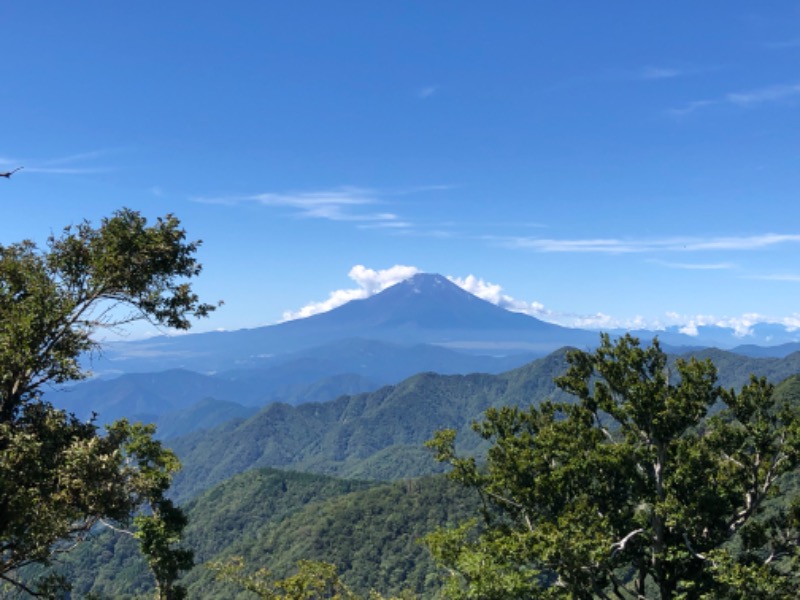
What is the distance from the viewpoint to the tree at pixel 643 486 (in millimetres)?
16266

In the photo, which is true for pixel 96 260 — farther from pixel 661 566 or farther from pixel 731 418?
pixel 731 418

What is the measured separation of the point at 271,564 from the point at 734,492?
534ft

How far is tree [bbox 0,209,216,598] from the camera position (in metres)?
9.92

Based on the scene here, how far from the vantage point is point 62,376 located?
11.7m

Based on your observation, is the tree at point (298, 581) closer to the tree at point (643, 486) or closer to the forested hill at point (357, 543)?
the tree at point (643, 486)

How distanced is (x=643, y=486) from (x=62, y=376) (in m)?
17.4

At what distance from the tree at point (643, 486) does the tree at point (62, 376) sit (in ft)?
32.0

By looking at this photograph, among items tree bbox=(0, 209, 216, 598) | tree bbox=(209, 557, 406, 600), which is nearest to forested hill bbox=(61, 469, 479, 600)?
tree bbox=(209, 557, 406, 600)

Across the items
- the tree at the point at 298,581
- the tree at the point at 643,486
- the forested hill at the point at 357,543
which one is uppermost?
the tree at the point at 643,486

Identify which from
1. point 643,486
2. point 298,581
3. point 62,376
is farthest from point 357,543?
point 62,376

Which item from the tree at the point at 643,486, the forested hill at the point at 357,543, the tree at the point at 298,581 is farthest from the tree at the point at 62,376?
the forested hill at the point at 357,543

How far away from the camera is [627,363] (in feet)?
60.6

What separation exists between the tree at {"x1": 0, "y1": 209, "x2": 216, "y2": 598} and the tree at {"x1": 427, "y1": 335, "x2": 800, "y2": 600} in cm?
975

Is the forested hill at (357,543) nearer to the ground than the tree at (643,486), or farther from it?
nearer to the ground
